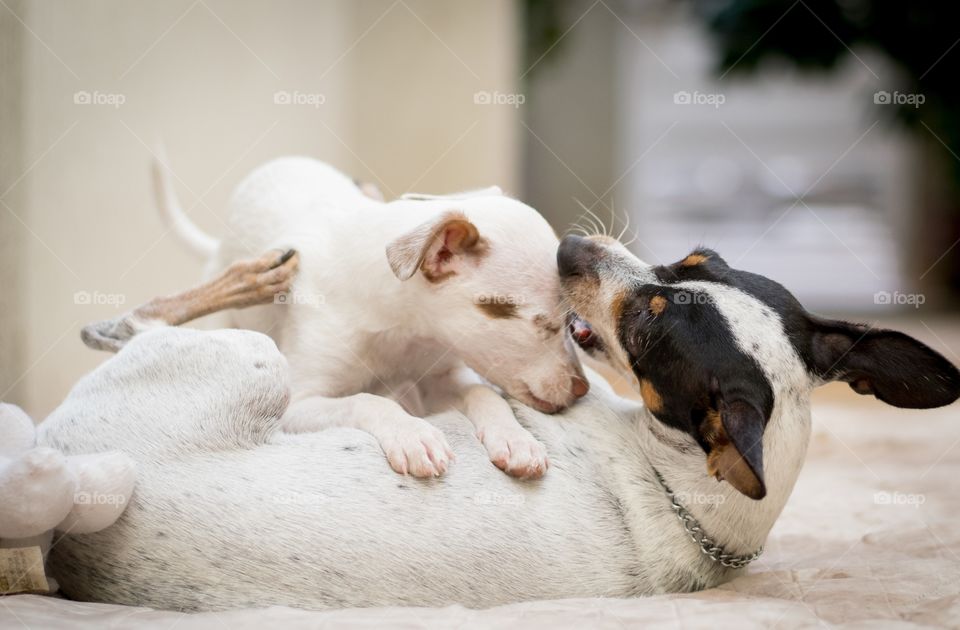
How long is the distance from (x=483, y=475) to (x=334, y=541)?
1.35ft

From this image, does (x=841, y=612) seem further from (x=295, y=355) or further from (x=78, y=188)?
(x=78, y=188)

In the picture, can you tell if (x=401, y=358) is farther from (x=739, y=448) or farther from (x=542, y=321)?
(x=739, y=448)

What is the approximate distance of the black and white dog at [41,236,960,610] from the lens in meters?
2.25

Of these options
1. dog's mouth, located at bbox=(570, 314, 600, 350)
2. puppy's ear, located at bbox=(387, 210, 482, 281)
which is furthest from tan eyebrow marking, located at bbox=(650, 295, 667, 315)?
puppy's ear, located at bbox=(387, 210, 482, 281)

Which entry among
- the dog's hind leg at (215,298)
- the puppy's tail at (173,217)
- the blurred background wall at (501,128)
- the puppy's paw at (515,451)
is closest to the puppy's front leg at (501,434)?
the puppy's paw at (515,451)

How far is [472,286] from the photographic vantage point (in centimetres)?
282

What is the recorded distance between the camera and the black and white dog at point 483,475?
7.39ft

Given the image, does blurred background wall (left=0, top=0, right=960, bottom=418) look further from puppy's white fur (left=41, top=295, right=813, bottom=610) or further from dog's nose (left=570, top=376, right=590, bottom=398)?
dog's nose (left=570, top=376, right=590, bottom=398)

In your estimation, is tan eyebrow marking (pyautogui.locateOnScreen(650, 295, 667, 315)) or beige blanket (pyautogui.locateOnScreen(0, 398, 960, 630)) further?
tan eyebrow marking (pyautogui.locateOnScreen(650, 295, 667, 315))

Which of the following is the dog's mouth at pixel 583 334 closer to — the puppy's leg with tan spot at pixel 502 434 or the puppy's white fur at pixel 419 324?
the puppy's white fur at pixel 419 324

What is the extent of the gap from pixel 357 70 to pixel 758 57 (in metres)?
4.89

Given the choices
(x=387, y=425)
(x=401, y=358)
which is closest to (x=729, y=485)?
(x=387, y=425)

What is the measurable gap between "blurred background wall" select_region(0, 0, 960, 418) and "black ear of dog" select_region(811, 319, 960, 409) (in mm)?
1470

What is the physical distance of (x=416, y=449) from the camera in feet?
8.04
